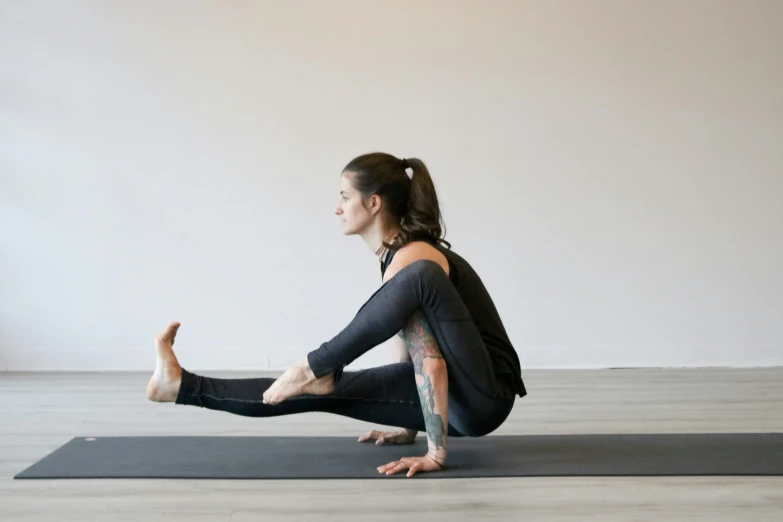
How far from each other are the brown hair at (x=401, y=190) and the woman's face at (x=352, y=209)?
0.02 meters

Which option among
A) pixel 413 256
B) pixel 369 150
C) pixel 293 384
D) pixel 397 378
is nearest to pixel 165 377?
pixel 293 384

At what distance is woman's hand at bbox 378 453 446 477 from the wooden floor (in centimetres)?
3

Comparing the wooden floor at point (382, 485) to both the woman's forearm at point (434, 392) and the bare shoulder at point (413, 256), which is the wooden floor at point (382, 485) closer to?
the woman's forearm at point (434, 392)

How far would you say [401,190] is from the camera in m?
2.39

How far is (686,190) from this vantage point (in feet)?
14.5

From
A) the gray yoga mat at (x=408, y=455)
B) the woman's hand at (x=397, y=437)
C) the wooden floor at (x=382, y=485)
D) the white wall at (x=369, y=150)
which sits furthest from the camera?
the white wall at (x=369, y=150)

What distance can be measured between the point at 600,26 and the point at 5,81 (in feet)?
10.1

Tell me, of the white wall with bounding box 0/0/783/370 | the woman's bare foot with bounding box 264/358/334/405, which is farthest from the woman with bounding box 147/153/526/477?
the white wall with bounding box 0/0/783/370

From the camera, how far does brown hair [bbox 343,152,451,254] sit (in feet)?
7.72

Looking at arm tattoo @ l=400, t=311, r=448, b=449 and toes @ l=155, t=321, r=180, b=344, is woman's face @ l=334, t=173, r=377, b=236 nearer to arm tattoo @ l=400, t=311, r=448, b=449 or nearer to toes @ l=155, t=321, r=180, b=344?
arm tattoo @ l=400, t=311, r=448, b=449

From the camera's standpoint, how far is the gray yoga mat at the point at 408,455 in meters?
2.29

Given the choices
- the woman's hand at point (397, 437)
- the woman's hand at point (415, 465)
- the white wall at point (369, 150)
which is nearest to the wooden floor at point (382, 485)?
the woman's hand at point (415, 465)

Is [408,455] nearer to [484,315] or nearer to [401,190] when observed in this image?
[484,315]

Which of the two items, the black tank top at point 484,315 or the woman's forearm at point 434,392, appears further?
the black tank top at point 484,315
